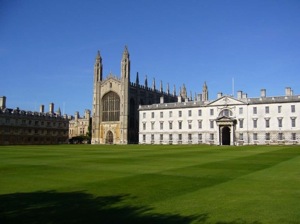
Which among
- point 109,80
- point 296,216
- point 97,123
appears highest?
point 109,80

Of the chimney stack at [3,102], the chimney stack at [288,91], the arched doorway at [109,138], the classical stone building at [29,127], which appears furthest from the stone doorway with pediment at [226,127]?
the chimney stack at [3,102]

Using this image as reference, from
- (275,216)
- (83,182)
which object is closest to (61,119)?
(83,182)

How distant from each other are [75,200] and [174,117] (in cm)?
6992

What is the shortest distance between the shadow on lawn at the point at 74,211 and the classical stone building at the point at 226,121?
61.0m

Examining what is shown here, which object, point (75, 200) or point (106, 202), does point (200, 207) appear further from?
point (75, 200)

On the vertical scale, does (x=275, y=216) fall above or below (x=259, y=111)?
below

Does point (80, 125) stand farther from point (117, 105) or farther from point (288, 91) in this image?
point (288, 91)

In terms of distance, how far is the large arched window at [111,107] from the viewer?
304ft

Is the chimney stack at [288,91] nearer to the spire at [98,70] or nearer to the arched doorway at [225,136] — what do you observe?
the arched doorway at [225,136]

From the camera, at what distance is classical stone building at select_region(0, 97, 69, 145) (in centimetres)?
8588

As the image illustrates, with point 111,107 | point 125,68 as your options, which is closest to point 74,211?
point 125,68

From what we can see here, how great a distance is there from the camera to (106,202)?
1024cm

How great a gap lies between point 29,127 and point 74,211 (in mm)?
89858

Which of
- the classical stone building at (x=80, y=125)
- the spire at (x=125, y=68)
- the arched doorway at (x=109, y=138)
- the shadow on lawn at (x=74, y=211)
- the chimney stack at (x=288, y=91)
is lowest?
the shadow on lawn at (x=74, y=211)
